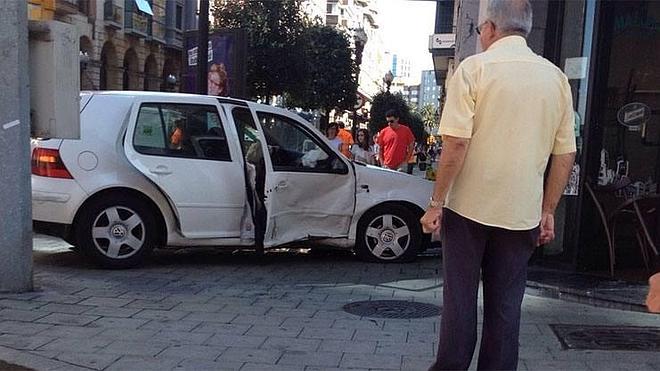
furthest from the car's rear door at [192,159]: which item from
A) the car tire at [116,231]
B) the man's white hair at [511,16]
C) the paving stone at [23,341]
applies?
the man's white hair at [511,16]

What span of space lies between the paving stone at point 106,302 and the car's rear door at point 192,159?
1396 millimetres

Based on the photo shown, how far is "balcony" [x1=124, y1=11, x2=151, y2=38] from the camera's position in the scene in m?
37.4

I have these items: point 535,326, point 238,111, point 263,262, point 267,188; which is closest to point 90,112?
point 238,111

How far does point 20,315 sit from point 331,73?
103ft

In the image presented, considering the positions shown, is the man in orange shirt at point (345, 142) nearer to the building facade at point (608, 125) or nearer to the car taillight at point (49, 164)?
the building facade at point (608, 125)

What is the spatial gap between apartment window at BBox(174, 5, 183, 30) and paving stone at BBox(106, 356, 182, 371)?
141ft

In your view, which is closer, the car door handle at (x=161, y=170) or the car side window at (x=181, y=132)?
the car door handle at (x=161, y=170)

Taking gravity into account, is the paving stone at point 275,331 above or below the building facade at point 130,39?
below

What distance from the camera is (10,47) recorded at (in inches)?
201

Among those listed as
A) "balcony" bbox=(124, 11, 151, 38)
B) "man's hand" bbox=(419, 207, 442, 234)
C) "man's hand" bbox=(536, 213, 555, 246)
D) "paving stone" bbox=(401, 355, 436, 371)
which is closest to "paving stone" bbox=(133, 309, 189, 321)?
"paving stone" bbox=(401, 355, 436, 371)

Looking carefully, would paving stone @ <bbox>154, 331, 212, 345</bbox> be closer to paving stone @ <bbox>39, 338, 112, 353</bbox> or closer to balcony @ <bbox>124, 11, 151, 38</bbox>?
paving stone @ <bbox>39, 338, 112, 353</bbox>

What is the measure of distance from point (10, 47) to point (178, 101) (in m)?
1.94

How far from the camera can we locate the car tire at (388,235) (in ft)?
23.8

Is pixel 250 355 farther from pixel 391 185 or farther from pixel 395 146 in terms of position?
pixel 395 146
